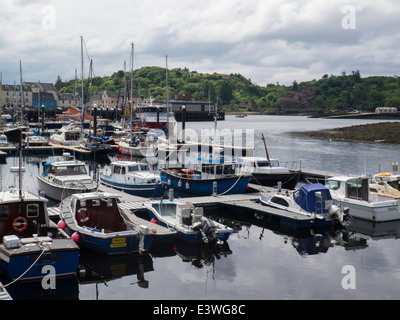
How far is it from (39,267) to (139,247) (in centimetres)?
480

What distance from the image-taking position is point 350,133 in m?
109

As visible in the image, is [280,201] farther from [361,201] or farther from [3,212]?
[3,212]

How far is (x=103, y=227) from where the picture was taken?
21.0 meters

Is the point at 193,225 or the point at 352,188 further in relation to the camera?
the point at 352,188

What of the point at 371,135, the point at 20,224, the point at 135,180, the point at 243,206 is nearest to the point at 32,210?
the point at 20,224

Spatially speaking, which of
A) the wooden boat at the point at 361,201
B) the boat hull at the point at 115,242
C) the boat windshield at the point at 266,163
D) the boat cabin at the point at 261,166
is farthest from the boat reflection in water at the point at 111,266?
the boat windshield at the point at 266,163

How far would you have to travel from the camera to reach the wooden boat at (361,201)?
27141 mm

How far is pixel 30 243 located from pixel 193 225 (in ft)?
25.4

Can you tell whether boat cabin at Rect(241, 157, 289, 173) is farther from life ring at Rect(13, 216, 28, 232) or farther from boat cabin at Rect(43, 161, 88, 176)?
life ring at Rect(13, 216, 28, 232)
